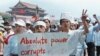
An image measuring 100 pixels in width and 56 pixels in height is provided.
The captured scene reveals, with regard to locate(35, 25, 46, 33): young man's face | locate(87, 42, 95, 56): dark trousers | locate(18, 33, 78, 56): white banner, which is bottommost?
locate(87, 42, 95, 56): dark trousers

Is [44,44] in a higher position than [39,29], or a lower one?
lower

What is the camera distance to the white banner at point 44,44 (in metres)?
8.20

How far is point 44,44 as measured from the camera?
834 centimetres

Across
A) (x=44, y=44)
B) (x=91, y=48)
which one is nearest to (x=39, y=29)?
(x=44, y=44)

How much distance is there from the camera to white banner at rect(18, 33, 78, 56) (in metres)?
8.20

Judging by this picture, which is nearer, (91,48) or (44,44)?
(44,44)

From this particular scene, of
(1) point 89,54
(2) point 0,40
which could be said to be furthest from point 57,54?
(1) point 89,54

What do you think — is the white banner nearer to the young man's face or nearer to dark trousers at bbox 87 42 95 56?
the young man's face

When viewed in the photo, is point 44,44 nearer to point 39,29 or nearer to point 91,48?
point 39,29

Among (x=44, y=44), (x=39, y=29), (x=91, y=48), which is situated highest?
(x=39, y=29)

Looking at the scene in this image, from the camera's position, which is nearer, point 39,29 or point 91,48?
point 39,29

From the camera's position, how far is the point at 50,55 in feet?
27.3

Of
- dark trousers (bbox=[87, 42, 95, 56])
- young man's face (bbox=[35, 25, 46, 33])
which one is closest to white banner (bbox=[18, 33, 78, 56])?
young man's face (bbox=[35, 25, 46, 33])

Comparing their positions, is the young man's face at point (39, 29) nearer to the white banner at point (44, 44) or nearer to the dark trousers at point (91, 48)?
the white banner at point (44, 44)
